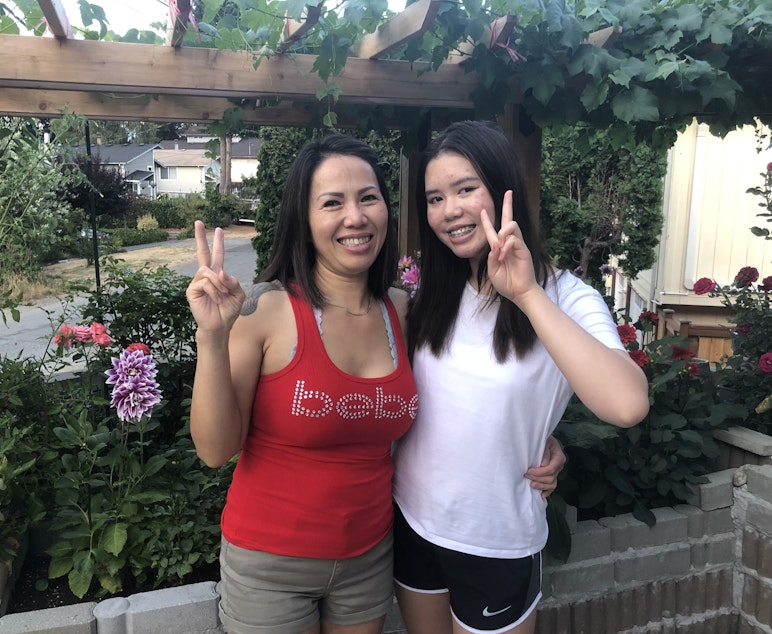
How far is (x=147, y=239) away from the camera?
21.8 m

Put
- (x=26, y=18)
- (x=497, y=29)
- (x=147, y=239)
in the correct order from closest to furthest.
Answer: (x=26, y=18), (x=497, y=29), (x=147, y=239)

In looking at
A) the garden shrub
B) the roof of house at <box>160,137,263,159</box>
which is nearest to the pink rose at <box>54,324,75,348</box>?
the garden shrub

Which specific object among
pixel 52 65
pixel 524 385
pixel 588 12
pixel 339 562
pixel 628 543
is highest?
pixel 588 12

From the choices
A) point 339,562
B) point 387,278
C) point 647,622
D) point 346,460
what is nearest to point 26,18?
point 387,278

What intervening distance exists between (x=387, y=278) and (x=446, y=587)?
29.1 inches

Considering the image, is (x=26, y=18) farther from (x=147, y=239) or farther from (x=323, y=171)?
(x=147, y=239)

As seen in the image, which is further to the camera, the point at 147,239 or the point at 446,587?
the point at 147,239

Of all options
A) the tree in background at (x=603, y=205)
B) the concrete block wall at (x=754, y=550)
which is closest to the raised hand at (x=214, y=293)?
the concrete block wall at (x=754, y=550)

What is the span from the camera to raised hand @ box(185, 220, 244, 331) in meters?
1.12

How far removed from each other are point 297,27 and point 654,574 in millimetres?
2276

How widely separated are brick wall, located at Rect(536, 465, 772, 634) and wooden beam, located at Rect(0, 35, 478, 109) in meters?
1.75

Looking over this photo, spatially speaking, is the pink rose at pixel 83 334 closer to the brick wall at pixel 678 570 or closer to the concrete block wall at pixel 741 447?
Result: the brick wall at pixel 678 570

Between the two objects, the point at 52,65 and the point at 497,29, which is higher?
the point at 497,29

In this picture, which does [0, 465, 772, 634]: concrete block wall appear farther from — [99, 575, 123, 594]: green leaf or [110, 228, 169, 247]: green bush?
[110, 228, 169, 247]: green bush
